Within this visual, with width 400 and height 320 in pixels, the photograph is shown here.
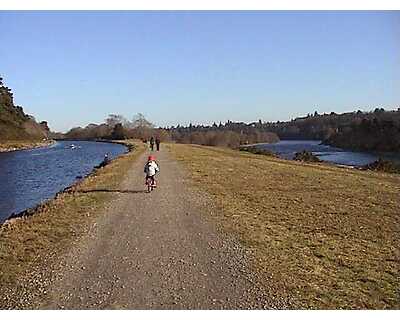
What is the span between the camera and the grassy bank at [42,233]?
24.3 ft

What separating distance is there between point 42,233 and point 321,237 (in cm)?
576

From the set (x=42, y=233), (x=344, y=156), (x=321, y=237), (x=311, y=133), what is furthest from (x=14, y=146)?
(x=311, y=133)

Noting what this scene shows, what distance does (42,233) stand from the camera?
9820 millimetres

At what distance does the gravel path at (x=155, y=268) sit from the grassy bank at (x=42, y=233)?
1.49 ft

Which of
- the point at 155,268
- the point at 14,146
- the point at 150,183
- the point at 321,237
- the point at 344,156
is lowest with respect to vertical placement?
the point at 344,156

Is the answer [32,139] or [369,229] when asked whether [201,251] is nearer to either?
[369,229]

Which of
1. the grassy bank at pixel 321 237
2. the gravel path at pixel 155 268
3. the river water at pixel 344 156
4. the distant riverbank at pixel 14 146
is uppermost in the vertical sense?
the gravel path at pixel 155 268

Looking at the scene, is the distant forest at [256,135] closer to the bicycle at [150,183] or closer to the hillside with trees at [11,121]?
the hillside with trees at [11,121]

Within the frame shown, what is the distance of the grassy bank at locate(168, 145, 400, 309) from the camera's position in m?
6.32

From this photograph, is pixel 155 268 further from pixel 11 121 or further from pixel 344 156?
pixel 11 121

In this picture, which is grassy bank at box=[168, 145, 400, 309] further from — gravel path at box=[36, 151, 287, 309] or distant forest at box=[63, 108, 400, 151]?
distant forest at box=[63, 108, 400, 151]

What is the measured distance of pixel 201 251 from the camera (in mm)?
8094

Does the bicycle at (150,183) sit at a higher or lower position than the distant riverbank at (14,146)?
higher

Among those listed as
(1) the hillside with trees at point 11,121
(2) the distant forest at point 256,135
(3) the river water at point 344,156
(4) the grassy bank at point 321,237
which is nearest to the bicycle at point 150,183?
(4) the grassy bank at point 321,237
